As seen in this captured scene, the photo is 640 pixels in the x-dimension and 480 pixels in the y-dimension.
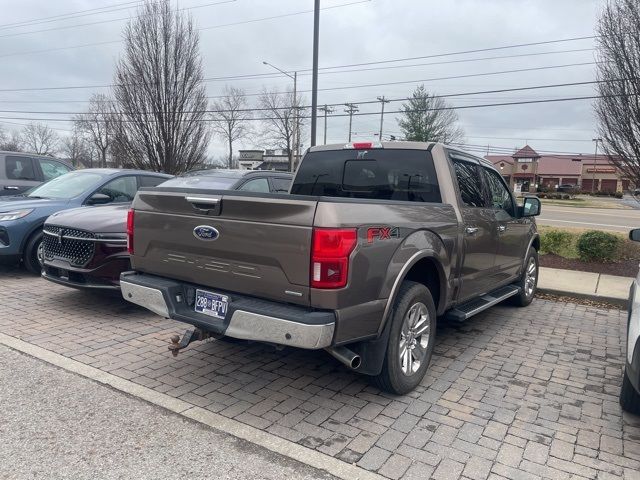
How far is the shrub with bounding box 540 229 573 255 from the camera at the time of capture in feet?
33.8

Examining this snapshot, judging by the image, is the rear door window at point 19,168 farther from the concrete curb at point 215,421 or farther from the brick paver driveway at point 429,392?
the concrete curb at point 215,421

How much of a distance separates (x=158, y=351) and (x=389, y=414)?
2.32m

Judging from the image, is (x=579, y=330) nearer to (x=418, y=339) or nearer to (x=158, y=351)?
(x=418, y=339)

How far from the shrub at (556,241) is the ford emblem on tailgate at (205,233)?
29.1 ft

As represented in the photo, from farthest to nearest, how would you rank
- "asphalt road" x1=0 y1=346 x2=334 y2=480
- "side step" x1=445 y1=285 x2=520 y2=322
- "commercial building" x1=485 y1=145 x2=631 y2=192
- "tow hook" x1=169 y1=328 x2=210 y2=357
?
"commercial building" x1=485 y1=145 x2=631 y2=192, "side step" x1=445 y1=285 x2=520 y2=322, "tow hook" x1=169 y1=328 x2=210 y2=357, "asphalt road" x1=0 y1=346 x2=334 y2=480

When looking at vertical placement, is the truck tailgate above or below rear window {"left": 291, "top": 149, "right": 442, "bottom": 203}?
below

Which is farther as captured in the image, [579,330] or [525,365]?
[579,330]

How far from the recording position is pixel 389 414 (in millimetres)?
3574

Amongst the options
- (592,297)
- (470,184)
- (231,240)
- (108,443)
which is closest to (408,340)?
(231,240)

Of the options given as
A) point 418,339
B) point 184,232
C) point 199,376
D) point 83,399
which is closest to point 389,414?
point 418,339

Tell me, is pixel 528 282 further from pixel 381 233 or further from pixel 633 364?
pixel 381 233

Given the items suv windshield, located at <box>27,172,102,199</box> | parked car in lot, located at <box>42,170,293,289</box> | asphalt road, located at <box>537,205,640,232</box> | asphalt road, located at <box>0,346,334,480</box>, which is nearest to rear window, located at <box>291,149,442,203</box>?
parked car in lot, located at <box>42,170,293,289</box>

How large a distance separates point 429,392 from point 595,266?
23.6ft

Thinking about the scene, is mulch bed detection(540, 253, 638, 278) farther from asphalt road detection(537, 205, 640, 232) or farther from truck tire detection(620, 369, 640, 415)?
asphalt road detection(537, 205, 640, 232)
